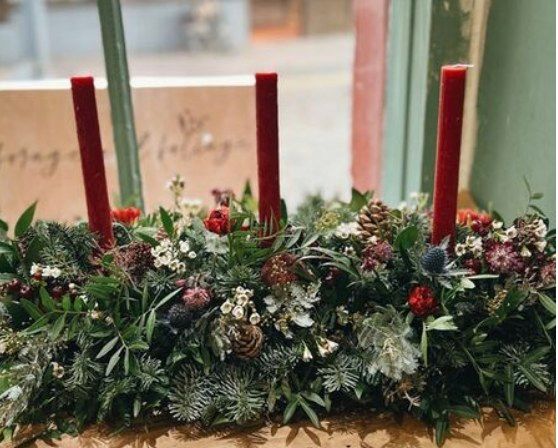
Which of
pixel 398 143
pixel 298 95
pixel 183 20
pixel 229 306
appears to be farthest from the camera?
pixel 183 20

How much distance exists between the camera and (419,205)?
1.78 feet

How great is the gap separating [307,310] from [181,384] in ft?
0.31

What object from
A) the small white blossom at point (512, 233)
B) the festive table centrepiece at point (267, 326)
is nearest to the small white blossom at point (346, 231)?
the festive table centrepiece at point (267, 326)

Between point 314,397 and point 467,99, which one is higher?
point 467,99

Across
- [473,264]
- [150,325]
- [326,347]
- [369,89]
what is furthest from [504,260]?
[369,89]

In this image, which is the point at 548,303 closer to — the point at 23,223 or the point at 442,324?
the point at 442,324

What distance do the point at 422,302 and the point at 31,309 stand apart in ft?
0.82

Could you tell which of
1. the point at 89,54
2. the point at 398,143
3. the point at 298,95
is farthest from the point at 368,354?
the point at 89,54

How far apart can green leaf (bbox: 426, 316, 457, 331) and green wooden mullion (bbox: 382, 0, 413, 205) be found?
0.28 meters

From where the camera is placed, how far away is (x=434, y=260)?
0.44 m

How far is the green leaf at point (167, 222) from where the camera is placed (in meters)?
0.46

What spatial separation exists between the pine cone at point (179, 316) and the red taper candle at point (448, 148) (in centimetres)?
17

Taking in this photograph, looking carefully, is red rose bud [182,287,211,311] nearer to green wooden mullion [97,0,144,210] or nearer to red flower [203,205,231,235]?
red flower [203,205,231,235]

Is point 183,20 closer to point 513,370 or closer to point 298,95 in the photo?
point 298,95
